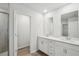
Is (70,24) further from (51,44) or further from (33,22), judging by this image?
(33,22)

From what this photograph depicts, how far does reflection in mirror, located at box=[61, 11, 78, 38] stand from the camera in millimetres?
2095

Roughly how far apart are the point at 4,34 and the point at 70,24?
233 centimetres

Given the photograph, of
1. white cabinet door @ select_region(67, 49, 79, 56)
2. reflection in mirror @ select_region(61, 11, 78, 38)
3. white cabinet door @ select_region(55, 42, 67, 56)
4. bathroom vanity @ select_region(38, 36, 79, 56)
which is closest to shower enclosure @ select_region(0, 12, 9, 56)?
bathroom vanity @ select_region(38, 36, 79, 56)

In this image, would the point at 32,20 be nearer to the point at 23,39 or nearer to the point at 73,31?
the point at 23,39

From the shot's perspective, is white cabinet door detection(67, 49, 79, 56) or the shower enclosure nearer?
white cabinet door detection(67, 49, 79, 56)

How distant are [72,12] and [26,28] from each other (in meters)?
2.83

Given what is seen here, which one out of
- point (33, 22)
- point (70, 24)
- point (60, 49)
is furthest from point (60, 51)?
point (33, 22)

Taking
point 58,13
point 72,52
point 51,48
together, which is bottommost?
point 51,48

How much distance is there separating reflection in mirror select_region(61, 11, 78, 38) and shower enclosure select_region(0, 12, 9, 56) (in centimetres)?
214

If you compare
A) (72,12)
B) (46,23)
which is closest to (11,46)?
(46,23)

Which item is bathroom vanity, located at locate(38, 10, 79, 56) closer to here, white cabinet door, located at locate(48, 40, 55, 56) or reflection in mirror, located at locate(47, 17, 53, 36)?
white cabinet door, located at locate(48, 40, 55, 56)

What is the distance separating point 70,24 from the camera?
2273mm

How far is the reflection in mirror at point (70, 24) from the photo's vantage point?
2.09 meters

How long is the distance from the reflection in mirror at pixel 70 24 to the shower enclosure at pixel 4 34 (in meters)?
2.14
